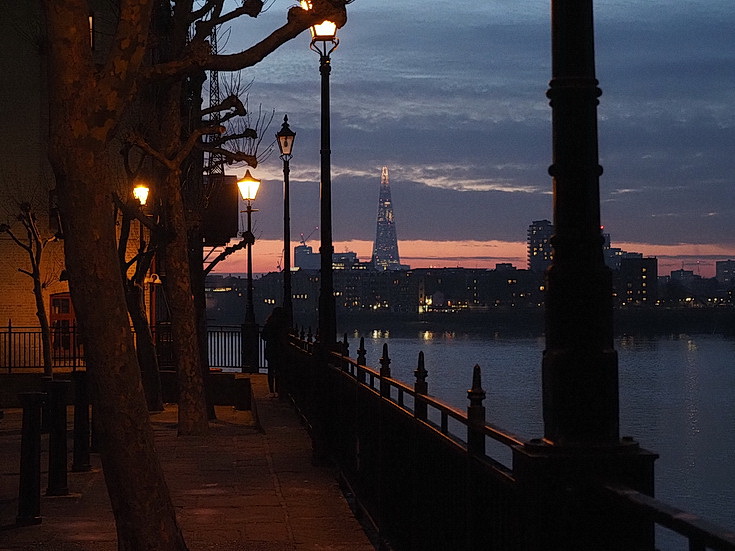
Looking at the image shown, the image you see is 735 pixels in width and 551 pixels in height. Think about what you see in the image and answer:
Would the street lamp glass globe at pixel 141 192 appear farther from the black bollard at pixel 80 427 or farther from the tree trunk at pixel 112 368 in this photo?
the tree trunk at pixel 112 368

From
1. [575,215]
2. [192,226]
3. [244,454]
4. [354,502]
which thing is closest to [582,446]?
[575,215]

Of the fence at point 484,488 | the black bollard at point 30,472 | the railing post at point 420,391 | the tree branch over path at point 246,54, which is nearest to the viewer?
the fence at point 484,488

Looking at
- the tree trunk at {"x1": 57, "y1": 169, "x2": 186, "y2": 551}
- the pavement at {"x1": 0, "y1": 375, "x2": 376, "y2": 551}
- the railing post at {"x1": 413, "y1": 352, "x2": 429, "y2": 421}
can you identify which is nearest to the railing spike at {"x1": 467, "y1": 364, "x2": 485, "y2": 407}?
the railing post at {"x1": 413, "y1": 352, "x2": 429, "y2": 421}

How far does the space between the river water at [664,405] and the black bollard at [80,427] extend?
19192 mm

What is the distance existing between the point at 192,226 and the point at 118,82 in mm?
13462

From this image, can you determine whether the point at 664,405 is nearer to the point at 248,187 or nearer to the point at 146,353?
the point at 248,187

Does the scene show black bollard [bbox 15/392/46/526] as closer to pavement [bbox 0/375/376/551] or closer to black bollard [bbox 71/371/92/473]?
pavement [bbox 0/375/376/551]

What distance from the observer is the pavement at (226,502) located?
372 inches

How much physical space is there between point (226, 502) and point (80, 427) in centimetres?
307

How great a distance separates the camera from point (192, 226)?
829 inches

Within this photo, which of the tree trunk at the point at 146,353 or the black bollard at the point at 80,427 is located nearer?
the black bollard at the point at 80,427

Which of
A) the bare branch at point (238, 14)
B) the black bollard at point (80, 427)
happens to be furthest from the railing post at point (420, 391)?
the bare branch at point (238, 14)

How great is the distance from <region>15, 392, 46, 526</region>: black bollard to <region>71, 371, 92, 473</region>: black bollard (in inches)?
119

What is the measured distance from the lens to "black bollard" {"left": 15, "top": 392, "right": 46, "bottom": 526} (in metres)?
10.1
